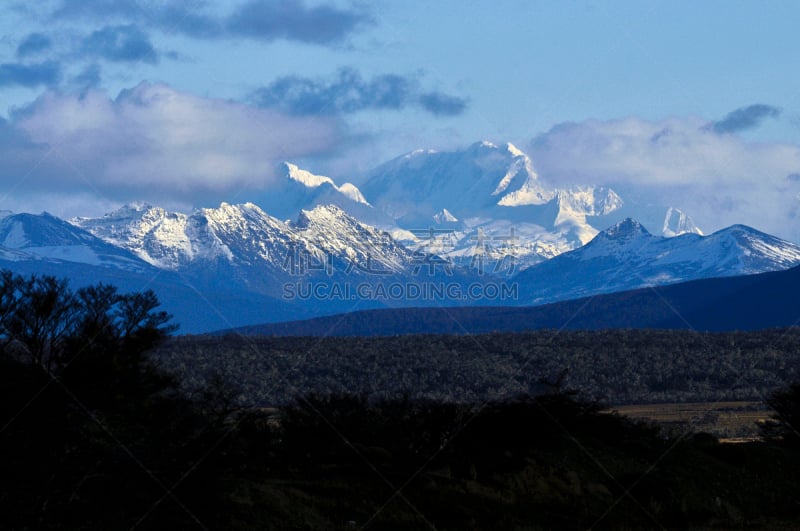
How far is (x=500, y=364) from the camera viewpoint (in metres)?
89.6

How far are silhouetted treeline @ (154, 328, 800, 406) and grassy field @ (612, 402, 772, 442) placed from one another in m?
3.93

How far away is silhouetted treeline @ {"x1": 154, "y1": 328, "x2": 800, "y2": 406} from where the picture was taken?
79.7 meters

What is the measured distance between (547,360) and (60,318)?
66309mm

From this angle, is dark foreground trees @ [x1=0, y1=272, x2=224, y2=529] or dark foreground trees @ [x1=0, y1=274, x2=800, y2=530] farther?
dark foreground trees @ [x1=0, y1=274, x2=800, y2=530]

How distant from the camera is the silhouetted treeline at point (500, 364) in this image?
3137 inches

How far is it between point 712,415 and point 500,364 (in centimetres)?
2762

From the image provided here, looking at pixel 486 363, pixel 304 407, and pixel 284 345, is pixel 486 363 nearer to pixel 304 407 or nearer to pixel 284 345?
pixel 284 345

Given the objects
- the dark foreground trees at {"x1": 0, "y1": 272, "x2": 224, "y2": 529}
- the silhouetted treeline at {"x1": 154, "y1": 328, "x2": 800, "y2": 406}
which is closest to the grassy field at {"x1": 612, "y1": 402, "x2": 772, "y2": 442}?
the silhouetted treeline at {"x1": 154, "y1": 328, "x2": 800, "y2": 406}

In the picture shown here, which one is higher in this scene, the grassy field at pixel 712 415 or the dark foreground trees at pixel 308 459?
the dark foreground trees at pixel 308 459

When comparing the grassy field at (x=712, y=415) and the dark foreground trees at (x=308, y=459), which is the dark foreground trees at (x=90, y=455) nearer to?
the dark foreground trees at (x=308, y=459)

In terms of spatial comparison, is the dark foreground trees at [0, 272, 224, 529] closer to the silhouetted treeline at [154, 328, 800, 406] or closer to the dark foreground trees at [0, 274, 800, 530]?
the dark foreground trees at [0, 274, 800, 530]

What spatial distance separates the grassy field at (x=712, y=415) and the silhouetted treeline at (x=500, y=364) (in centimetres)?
393

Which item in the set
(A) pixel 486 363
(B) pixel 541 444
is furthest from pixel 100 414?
(A) pixel 486 363

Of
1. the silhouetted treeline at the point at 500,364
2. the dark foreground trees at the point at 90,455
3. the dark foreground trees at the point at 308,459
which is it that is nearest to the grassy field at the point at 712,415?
the silhouetted treeline at the point at 500,364
